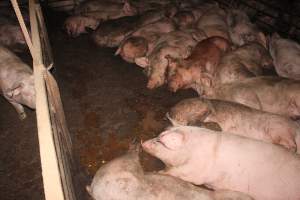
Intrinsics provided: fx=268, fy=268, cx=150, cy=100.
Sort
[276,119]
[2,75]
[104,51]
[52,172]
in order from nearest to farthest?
[52,172] → [276,119] → [2,75] → [104,51]

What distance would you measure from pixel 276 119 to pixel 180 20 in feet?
12.2

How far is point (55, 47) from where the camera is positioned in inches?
240

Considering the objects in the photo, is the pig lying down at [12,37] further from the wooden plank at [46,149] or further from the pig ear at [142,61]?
the wooden plank at [46,149]

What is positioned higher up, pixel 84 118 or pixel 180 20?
pixel 180 20

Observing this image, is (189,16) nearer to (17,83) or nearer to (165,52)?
(165,52)

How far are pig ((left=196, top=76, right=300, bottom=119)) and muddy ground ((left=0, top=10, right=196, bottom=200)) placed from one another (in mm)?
974

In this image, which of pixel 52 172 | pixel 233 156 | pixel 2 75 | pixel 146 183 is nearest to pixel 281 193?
pixel 233 156

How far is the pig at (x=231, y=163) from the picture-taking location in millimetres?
3115

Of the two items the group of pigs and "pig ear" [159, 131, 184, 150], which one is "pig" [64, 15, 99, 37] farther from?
"pig ear" [159, 131, 184, 150]

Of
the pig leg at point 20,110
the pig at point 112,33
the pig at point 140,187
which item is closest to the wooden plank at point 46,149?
the pig at point 140,187

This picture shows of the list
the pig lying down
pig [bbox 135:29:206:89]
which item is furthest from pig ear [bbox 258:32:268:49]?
the pig lying down

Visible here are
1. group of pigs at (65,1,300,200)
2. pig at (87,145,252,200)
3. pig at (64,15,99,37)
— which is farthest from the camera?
pig at (64,15,99,37)

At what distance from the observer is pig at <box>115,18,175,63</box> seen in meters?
5.37

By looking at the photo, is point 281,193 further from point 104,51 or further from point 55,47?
point 55,47
